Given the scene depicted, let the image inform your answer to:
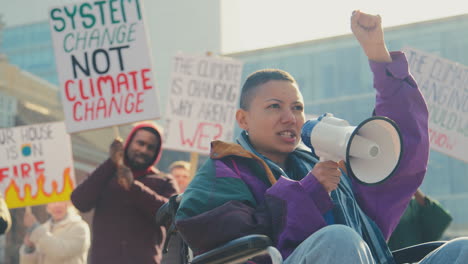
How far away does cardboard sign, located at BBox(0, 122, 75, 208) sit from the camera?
6.72m

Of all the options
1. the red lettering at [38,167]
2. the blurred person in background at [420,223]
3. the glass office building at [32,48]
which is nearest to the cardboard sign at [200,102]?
the red lettering at [38,167]

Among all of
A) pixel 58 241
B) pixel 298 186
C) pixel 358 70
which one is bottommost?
pixel 58 241

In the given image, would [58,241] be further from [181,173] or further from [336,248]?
[336,248]

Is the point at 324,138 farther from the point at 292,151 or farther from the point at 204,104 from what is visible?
the point at 204,104

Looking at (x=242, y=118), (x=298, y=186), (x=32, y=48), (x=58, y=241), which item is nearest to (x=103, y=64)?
(x=58, y=241)

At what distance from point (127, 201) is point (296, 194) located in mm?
2258

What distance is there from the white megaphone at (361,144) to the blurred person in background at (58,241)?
146 inches

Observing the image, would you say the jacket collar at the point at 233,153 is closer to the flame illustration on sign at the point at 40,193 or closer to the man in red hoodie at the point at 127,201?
the man in red hoodie at the point at 127,201

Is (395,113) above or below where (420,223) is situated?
above

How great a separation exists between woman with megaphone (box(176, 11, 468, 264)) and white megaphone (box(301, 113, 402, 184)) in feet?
0.13

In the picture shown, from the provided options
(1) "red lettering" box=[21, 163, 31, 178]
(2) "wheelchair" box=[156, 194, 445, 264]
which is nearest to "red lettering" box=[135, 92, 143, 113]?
(1) "red lettering" box=[21, 163, 31, 178]

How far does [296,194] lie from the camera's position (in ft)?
7.03

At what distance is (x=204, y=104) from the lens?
7309mm

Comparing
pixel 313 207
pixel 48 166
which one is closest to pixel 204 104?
pixel 48 166
